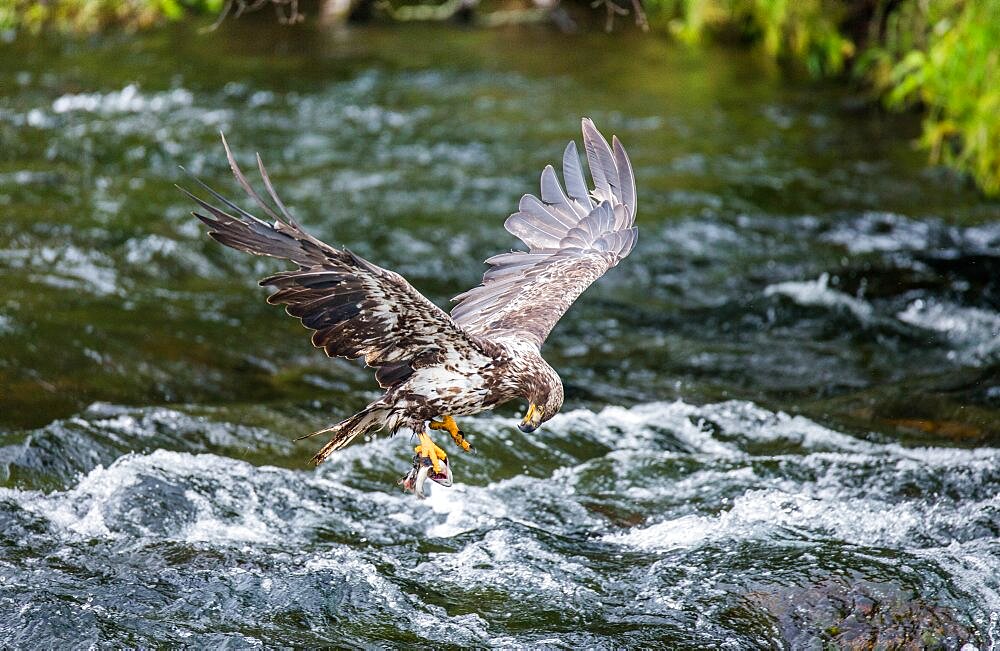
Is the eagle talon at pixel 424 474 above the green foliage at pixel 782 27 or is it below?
below

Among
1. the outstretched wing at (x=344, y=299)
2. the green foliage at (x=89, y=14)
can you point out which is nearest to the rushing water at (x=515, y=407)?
the outstretched wing at (x=344, y=299)

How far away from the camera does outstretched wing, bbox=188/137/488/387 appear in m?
3.94

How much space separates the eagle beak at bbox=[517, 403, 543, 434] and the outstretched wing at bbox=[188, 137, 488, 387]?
16.5 inches

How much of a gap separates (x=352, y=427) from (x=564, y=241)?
6.79ft

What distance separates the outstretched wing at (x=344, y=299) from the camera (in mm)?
3943

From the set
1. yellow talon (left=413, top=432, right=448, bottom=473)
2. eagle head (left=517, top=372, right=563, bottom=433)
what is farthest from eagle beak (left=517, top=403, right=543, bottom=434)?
yellow talon (left=413, top=432, right=448, bottom=473)

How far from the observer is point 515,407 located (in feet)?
22.7

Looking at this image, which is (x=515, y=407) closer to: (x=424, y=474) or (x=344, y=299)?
(x=424, y=474)

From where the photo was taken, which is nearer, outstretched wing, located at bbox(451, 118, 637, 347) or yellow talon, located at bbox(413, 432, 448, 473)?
yellow talon, located at bbox(413, 432, 448, 473)

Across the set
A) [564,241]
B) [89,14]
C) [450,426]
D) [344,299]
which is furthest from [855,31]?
[344,299]

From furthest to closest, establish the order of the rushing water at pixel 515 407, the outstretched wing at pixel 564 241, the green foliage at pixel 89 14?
the green foliage at pixel 89 14 → the outstretched wing at pixel 564 241 → the rushing water at pixel 515 407

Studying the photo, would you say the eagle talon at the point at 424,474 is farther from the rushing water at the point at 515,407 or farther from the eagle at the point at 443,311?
the rushing water at the point at 515,407

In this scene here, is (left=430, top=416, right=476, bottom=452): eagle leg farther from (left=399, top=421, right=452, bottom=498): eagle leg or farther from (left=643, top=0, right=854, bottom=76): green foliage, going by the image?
(left=643, top=0, right=854, bottom=76): green foliage

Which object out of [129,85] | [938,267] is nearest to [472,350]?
[938,267]
